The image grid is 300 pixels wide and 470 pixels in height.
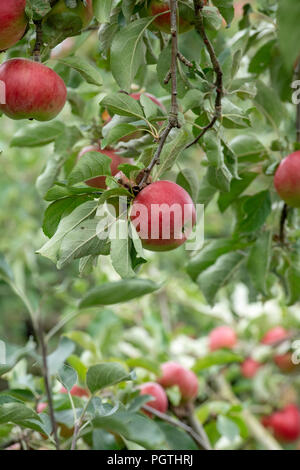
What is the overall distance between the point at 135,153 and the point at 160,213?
0.17m

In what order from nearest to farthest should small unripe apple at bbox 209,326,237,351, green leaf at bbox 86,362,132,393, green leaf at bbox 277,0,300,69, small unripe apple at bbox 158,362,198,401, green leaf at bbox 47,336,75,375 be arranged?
green leaf at bbox 277,0,300,69 → green leaf at bbox 86,362,132,393 → green leaf at bbox 47,336,75,375 → small unripe apple at bbox 158,362,198,401 → small unripe apple at bbox 209,326,237,351

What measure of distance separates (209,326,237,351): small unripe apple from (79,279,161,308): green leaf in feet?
3.63

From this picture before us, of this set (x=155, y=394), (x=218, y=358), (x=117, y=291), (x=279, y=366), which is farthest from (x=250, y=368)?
(x=117, y=291)

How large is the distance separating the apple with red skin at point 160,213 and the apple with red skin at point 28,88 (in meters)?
0.15

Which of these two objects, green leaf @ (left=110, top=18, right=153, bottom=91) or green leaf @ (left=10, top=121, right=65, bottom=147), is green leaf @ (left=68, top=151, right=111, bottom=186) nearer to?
green leaf @ (left=110, top=18, right=153, bottom=91)

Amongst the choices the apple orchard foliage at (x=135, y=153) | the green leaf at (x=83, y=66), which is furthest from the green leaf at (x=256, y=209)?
the green leaf at (x=83, y=66)

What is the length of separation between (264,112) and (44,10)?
40cm

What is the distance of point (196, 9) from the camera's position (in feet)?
1.91

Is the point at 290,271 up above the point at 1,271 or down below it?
below

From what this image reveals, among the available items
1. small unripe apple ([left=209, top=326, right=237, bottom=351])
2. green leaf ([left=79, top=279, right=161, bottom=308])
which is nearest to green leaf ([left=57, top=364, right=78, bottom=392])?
green leaf ([left=79, top=279, right=161, bottom=308])

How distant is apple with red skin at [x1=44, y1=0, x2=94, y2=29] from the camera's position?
569 mm

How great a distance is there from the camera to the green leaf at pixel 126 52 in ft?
1.98

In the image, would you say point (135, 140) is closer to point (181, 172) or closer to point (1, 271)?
point (181, 172)

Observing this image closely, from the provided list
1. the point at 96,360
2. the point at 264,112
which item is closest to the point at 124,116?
the point at 264,112
